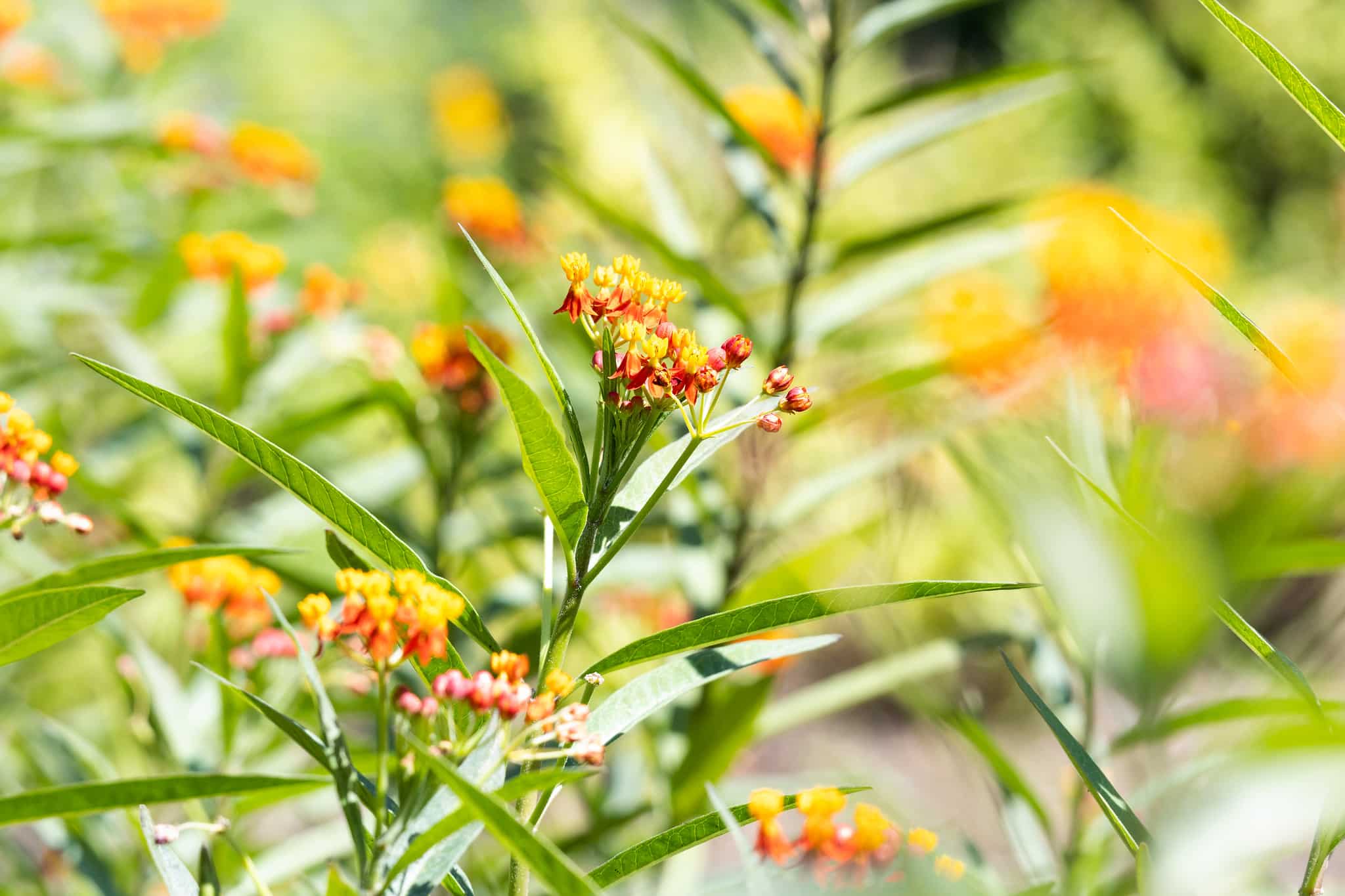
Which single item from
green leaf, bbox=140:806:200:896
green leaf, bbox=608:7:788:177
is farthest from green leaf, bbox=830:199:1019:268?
green leaf, bbox=140:806:200:896

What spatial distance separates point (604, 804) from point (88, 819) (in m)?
0.43

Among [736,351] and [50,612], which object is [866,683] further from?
[50,612]

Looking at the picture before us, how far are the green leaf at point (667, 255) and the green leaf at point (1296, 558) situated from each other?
449 mm

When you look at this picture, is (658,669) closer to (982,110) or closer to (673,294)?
(673,294)

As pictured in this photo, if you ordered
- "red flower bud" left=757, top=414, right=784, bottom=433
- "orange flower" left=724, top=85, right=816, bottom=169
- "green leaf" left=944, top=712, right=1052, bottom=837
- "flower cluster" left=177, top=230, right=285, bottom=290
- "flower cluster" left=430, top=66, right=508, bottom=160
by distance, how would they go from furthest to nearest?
"flower cluster" left=430, top=66, right=508, bottom=160 → "orange flower" left=724, top=85, right=816, bottom=169 → "flower cluster" left=177, top=230, right=285, bottom=290 → "green leaf" left=944, top=712, right=1052, bottom=837 → "red flower bud" left=757, top=414, right=784, bottom=433

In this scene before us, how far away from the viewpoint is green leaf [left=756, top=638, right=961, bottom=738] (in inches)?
33.9

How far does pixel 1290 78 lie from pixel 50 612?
0.56m

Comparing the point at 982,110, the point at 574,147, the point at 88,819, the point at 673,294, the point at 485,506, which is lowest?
the point at 88,819

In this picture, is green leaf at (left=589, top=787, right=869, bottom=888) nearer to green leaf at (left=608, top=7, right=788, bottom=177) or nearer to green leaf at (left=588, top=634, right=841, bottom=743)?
green leaf at (left=588, top=634, right=841, bottom=743)

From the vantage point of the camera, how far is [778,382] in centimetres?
44

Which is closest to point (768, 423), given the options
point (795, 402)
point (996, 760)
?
point (795, 402)

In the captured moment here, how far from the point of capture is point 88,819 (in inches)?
29.9

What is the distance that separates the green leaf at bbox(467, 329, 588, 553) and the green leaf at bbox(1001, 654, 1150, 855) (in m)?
0.19

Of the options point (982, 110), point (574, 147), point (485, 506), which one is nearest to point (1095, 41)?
point (574, 147)
